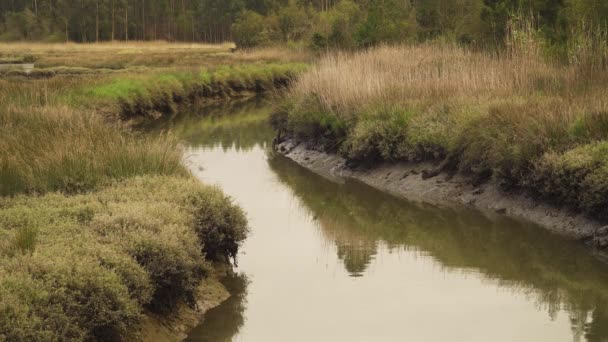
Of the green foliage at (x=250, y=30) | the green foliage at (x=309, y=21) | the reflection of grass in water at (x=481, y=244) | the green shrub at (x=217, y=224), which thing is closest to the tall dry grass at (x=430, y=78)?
the green foliage at (x=309, y=21)

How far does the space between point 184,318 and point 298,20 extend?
58.9 metres

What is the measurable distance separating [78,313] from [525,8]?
21.0m

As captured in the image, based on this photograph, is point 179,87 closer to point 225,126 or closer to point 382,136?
point 225,126

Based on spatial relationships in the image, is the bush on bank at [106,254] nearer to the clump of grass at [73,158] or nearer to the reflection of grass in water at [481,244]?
the clump of grass at [73,158]

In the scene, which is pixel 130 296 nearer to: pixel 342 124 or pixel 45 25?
pixel 342 124

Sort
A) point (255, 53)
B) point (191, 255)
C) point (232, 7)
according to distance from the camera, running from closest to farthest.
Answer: point (191, 255)
point (255, 53)
point (232, 7)

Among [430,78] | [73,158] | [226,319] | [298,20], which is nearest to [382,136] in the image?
[430,78]

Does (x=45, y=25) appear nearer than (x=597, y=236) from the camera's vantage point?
No

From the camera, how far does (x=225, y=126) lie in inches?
1126

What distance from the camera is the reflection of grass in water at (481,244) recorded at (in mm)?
10201

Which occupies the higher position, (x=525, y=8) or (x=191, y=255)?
(x=525, y=8)

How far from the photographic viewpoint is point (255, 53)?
2135 inches

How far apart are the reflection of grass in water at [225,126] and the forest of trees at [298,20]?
18.4 feet

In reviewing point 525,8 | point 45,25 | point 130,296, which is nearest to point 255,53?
point 525,8
